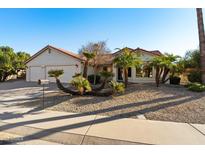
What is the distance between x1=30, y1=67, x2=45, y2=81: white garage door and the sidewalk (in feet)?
50.8

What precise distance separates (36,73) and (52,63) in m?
3.13

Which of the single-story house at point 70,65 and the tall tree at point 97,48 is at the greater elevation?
the tall tree at point 97,48

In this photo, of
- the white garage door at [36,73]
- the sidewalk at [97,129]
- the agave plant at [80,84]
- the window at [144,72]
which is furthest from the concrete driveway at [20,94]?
the window at [144,72]

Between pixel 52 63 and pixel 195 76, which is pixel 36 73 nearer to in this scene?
pixel 52 63

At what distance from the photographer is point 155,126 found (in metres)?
4.98

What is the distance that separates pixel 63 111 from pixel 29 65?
17.5 m

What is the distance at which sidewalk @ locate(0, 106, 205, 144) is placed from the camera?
Result: 4004mm

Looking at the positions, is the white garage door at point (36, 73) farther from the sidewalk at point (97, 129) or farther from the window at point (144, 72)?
the sidewalk at point (97, 129)

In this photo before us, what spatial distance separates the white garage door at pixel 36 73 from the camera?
2089 centimetres

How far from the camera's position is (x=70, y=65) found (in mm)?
19219

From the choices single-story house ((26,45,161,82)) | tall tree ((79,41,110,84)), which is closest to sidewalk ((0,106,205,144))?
single-story house ((26,45,161,82))
